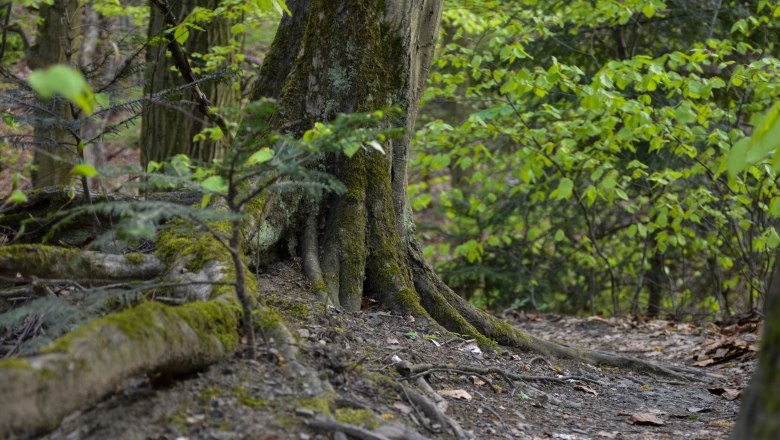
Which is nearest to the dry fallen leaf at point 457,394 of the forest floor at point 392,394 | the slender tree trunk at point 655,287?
the forest floor at point 392,394

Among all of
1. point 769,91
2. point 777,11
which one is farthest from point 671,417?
point 777,11

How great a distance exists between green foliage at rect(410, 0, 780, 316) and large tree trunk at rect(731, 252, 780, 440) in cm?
466

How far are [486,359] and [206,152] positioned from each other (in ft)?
19.8

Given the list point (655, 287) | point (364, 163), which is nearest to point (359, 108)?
point (364, 163)

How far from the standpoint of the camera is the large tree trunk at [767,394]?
1348 millimetres

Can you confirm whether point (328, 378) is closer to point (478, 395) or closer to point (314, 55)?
point (478, 395)

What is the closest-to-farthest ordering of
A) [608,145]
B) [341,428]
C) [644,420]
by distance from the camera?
[341,428] < [644,420] < [608,145]

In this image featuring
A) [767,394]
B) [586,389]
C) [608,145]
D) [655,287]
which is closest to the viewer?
[767,394]

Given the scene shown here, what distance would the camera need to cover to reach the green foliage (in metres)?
6.62

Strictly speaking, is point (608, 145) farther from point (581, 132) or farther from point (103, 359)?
point (103, 359)

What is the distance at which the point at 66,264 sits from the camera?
302 cm

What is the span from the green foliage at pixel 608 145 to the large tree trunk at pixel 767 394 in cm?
466

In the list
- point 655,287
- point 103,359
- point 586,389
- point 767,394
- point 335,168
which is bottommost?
point 655,287

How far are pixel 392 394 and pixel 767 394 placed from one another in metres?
1.80
